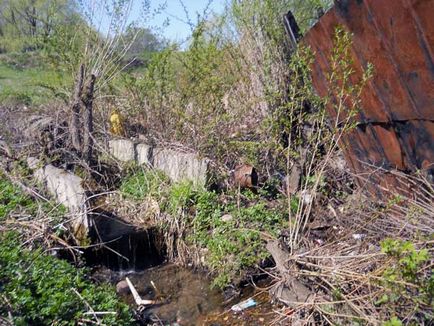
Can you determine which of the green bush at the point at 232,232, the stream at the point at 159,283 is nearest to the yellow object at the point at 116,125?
the stream at the point at 159,283

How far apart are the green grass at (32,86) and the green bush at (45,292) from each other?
4.03 meters

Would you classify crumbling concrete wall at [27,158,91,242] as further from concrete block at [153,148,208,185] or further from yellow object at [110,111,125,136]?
yellow object at [110,111,125,136]

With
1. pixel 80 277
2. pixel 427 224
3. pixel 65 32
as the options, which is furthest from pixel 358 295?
pixel 65 32

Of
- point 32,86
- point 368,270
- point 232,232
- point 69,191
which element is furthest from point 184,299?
point 32,86

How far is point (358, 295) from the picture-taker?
336cm

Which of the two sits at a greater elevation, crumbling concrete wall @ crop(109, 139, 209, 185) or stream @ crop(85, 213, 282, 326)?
crumbling concrete wall @ crop(109, 139, 209, 185)

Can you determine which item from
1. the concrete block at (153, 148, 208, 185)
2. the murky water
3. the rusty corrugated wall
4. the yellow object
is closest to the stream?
the murky water

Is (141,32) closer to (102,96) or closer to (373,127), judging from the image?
(102,96)

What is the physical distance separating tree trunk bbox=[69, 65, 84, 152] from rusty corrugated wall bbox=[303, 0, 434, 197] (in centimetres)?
352

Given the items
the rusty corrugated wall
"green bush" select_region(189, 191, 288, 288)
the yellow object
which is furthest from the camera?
the yellow object

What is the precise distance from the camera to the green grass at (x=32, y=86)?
7980mm

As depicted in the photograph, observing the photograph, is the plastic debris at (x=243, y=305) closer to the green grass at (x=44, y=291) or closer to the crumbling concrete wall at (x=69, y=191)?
the green grass at (x=44, y=291)

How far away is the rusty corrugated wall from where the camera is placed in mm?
3037

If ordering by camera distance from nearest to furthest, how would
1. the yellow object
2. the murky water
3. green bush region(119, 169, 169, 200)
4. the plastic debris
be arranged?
the murky water < the plastic debris < green bush region(119, 169, 169, 200) < the yellow object
